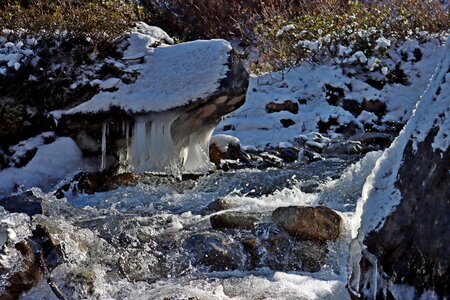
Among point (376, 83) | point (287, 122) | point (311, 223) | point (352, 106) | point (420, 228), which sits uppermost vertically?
point (420, 228)

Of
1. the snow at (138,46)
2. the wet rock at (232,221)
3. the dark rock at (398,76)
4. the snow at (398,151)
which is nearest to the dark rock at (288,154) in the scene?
the snow at (138,46)

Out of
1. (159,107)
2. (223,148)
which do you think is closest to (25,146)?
(159,107)

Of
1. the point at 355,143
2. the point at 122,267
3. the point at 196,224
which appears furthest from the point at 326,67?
the point at 122,267

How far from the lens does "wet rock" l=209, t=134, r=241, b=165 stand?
6.69 m

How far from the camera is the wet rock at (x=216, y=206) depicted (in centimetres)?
437

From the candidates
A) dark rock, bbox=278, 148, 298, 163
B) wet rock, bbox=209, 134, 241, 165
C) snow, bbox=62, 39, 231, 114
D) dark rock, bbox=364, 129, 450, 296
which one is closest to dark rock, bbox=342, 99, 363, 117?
dark rock, bbox=278, 148, 298, 163

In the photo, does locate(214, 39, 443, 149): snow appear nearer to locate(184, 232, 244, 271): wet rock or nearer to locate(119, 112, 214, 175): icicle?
locate(119, 112, 214, 175): icicle

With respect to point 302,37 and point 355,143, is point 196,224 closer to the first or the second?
point 355,143

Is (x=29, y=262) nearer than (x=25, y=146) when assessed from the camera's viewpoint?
Yes

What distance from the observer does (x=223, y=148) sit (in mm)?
6812

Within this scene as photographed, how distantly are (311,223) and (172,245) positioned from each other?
2.78 ft

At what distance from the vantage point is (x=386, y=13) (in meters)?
9.92

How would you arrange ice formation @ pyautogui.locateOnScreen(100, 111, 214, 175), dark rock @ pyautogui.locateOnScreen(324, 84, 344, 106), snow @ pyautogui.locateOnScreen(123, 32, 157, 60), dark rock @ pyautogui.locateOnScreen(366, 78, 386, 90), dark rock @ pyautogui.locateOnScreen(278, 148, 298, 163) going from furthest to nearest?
dark rock @ pyautogui.locateOnScreen(366, 78, 386, 90) < dark rock @ pyautogui.locateOnScreen(324, 84, 344, 106) < dark rock @ pyautogui.locateOnScreen(278, 148, 298, 163) < snow @ pyautogui.locateOnScreen(123, 32, 157, 60) < ice formation @ pyautogui.locateOnScreen(100, 111, 214, 175)

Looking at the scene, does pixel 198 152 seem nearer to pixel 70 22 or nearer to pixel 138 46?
pixel 138 46
